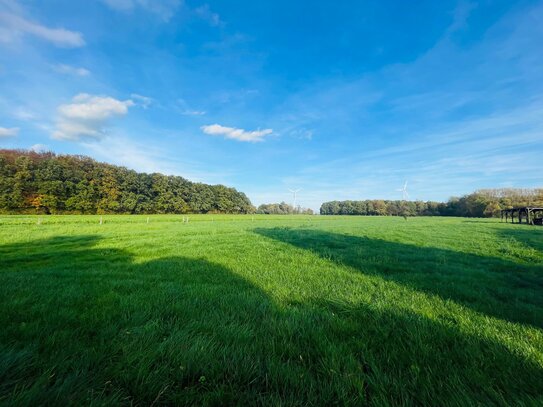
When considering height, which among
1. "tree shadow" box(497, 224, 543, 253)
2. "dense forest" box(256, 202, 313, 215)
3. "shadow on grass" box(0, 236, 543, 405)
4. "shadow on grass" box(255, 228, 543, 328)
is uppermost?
"dense forest" box(256, 202, 313, 215)

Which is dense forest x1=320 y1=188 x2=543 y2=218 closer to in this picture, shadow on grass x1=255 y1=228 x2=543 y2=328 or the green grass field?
shadow on grass x1=255 y1=228 x2=543 y2=328

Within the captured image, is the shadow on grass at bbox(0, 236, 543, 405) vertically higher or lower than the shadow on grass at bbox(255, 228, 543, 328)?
higher

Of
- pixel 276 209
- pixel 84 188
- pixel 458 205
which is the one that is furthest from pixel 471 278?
pixel 276 209

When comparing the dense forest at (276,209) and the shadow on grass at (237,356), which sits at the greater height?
the dense forest at (276,209)

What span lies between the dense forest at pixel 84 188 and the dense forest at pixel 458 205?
107 meters

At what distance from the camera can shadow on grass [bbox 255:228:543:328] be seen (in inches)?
198

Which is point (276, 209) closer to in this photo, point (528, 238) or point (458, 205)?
point (458, 205)

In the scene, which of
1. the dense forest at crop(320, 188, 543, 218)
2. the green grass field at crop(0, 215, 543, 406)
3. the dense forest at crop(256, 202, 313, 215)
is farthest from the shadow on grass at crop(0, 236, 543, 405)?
the dense forest at crop(256, 202, 313, 215)

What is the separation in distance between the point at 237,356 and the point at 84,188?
308 feet

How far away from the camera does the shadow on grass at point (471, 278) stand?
5.04 m

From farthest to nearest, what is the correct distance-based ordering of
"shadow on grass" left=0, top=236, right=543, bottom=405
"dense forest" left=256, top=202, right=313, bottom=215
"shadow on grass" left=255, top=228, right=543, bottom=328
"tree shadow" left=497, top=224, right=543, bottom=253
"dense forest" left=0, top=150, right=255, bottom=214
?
"dense forest" left=256, top=202, right=313, bottom=215 < "dense forest" left=0, top=150, right=255, bottom=214 < "tree shadow" left=497, top=224, right=543, bottom=253 < "shadow on grass" left=255, top=228, right=543, bottom=328 < "shadow on grass" left=0, top=236, right=543, bottom=405

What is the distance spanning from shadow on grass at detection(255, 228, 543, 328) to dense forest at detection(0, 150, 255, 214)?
88.6 m

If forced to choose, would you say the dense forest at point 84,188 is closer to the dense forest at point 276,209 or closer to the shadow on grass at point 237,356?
the dense forest at point 276,209

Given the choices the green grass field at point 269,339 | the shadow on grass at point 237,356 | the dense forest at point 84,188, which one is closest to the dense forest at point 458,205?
the green grass field at point 269,339
